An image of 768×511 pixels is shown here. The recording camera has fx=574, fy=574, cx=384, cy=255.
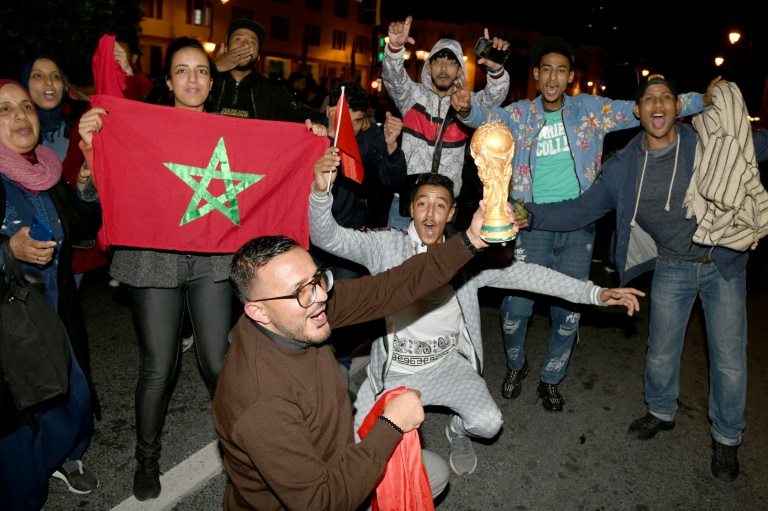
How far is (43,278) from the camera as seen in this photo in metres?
3.16

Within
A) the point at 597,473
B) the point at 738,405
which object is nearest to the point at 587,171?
the point at 738,405

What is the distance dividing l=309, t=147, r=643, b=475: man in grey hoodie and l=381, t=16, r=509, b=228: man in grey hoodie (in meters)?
0.93

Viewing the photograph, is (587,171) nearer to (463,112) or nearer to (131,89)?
(463,112)

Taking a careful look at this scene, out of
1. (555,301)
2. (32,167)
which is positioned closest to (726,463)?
(555,301)

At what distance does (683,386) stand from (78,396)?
4.77 m

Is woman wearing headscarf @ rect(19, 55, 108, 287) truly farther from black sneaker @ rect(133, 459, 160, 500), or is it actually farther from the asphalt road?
black sneaker @ rect(133, 459, 160, 500)

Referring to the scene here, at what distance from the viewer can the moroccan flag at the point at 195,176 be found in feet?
11.0

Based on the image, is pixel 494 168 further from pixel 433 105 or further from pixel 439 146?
pixel 433 105

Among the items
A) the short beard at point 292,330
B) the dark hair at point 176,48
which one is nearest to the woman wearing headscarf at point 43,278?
the dark hair at point 176,48

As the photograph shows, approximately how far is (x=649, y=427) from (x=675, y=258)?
1.28 m

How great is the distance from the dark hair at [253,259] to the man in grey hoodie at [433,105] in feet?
7.77

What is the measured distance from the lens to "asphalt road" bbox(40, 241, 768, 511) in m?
3.49

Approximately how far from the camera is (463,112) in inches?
151

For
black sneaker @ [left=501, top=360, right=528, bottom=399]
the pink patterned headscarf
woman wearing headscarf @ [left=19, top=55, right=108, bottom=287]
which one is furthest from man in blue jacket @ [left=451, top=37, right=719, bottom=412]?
woman wearing headscarf @ [left=19, top=55, right=108, bottom=287]
